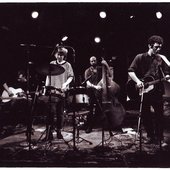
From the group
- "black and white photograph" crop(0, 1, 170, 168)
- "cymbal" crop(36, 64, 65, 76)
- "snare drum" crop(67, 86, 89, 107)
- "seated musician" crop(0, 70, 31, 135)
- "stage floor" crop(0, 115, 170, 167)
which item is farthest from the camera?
"seated musician" crop(0, 70, 31, 135)

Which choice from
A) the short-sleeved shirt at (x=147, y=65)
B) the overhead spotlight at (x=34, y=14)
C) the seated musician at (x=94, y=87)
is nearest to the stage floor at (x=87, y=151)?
the seated musician at (x=94, y=87)

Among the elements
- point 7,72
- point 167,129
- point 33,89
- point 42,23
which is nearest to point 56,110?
point 33,89

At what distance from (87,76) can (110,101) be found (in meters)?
0.51

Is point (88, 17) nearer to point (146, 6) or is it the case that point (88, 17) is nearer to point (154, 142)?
point (146, 6)

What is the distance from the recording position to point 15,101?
4.98 metres

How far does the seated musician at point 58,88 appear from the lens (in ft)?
15.1

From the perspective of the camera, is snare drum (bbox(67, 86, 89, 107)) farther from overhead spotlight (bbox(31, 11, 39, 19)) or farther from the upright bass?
overhead spotlight (bbox(31, 11, 39, 19))

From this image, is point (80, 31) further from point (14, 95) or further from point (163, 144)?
point (163, 144)

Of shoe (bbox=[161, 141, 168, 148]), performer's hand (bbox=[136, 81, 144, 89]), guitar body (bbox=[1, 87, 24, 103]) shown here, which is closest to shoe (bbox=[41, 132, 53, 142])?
guitar body (bbox=[1, 87, 24, 103])

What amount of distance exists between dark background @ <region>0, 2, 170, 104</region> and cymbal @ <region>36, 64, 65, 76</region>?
0.55 ft

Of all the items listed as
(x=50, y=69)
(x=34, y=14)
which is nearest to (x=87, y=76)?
(x=50, y=69)

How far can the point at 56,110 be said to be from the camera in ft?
16.1

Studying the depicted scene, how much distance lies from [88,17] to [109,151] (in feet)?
6.44

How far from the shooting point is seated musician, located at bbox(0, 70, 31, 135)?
481 centimetres
